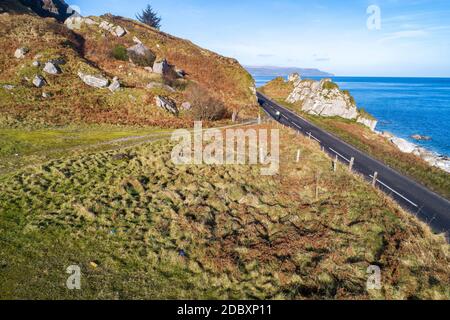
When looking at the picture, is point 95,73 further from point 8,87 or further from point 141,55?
point 8,87

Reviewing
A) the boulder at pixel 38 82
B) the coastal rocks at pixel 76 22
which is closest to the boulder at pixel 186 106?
the boulder at pixel 38 82

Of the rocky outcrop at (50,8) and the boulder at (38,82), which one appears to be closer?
the boulder at (38,82)

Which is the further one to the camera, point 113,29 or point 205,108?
point 113,29

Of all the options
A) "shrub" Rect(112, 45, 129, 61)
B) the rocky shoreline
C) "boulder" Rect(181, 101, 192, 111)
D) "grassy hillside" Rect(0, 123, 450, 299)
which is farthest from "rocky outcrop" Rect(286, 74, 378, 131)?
"grassy hillside" Rect(0, 123, 450, 299)

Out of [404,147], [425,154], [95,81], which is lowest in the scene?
[425,154]

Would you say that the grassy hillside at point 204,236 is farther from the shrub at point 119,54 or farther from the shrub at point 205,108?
the shrub at point 119,54

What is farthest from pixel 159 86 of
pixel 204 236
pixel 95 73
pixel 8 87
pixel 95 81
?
pixel 204 236
